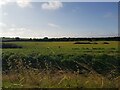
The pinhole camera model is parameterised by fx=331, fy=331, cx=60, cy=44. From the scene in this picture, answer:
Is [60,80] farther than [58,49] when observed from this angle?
No

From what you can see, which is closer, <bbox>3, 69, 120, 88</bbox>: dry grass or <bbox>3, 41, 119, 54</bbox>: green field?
<bbox>3, 69, 120, 88</bbox>: dry grass

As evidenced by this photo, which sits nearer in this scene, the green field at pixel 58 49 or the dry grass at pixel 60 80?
the dry grass at pixel 60 80

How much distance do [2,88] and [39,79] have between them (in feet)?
2.54

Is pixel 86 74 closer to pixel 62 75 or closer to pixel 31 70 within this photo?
pixel 62 75

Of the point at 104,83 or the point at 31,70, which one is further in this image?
the point at 31,70

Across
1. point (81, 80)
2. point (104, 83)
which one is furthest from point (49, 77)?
point (104, 83)

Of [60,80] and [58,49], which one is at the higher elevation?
[60,80]

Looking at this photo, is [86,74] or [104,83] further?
[86,74]

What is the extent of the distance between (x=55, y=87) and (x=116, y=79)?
118 cm

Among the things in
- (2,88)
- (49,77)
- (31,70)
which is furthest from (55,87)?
(2,88)

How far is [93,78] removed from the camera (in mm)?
6352

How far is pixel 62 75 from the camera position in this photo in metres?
6.44

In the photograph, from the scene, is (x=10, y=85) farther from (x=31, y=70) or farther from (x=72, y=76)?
(x=72, y=76)

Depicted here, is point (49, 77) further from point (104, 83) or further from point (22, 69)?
point (104, 83)
